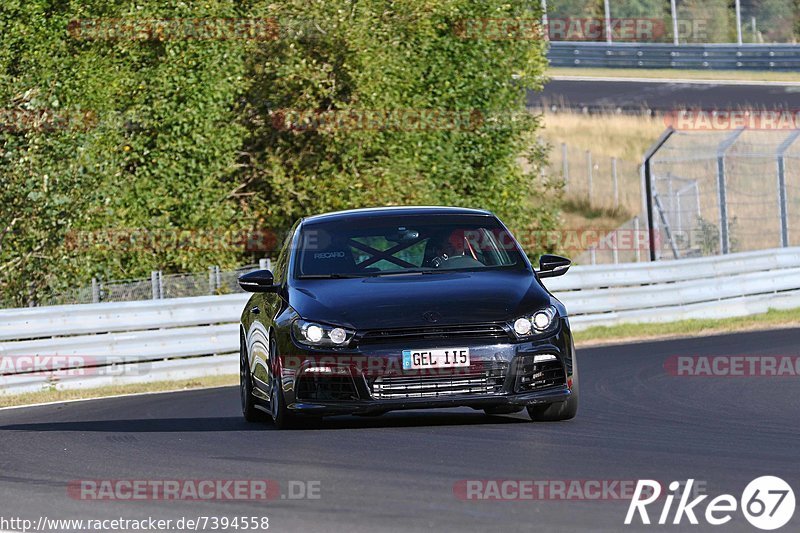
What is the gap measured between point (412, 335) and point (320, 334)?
2.03 feet

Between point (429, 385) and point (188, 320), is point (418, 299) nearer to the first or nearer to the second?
point (429, 385)

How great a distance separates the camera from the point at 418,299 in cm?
1042

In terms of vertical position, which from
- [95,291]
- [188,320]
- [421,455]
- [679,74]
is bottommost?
[679,74]

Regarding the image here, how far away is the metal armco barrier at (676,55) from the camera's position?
174ft

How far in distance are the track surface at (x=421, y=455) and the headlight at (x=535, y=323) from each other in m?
0.63

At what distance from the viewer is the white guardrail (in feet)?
59.2

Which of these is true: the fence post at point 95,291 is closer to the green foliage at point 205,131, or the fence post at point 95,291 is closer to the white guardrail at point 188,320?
the white guardrail at point 188,320

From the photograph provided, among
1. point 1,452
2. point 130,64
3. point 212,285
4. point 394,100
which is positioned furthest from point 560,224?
point 1,452

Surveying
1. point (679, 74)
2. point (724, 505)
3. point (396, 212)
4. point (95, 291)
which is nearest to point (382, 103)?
point (95, 291)

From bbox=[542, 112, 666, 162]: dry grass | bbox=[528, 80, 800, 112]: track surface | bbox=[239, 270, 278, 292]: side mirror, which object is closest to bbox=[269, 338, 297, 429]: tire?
bbox=[239, 270, 278, 292]: side mirror

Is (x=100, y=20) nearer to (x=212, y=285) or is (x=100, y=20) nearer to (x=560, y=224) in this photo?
(x=212, y=285)

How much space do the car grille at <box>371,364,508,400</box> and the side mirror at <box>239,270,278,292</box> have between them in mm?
1609

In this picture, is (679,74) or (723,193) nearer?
(723,193)

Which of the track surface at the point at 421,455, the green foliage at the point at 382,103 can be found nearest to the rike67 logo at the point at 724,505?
the track surface at the point at 421,455
